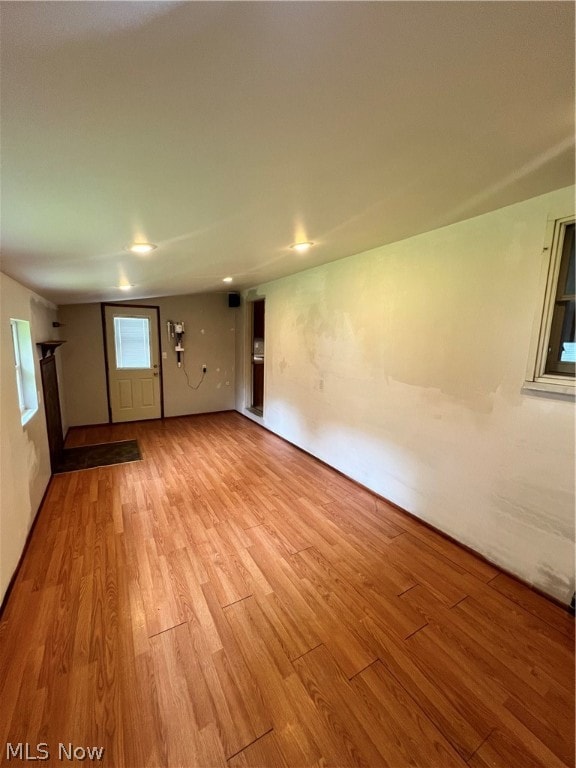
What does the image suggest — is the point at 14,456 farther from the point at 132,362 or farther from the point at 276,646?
the point at 132,362

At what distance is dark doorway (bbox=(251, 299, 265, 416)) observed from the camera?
560cm

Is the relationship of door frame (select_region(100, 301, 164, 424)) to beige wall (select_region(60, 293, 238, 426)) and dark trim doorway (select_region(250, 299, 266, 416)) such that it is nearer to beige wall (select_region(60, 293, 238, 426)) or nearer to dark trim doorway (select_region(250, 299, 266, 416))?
beige wall (select_region(60, 293, 238, 426))

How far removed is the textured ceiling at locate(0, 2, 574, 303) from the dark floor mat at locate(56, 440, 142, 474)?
2868 mm

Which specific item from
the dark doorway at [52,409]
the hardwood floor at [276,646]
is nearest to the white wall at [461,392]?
the hardwood floor at [276,646]

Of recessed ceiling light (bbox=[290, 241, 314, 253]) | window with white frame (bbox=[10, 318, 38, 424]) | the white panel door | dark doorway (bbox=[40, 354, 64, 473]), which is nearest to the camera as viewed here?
recessed ceiling light (bbox=[290, 241, 314, 253])

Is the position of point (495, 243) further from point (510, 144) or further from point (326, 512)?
point (326, 512)

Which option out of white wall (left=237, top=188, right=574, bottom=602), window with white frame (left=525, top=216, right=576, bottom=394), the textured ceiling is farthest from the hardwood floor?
the textured ceiling

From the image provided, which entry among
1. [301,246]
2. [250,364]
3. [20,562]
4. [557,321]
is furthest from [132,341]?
[557,321]

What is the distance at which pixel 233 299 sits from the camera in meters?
5.81

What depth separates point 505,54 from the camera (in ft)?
2.37

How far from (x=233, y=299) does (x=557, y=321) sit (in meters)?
4.94

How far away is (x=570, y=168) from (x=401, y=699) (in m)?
2.52

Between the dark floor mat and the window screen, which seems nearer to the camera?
the dark floor mat

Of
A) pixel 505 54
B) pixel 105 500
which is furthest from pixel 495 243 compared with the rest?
pixel 105 500
